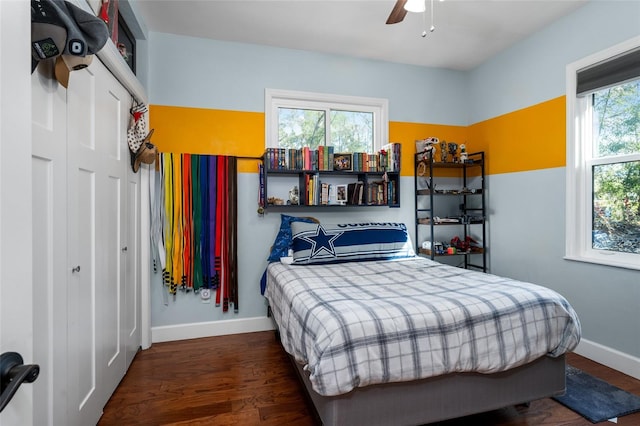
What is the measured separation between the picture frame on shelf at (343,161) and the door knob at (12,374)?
275cm

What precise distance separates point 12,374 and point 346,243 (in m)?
2.46

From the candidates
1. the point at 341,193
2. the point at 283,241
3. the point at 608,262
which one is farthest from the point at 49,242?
the point at 608,262

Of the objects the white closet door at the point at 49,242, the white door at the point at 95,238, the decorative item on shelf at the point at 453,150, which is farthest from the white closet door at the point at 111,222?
the decorative item on shelf at the point at 453,150

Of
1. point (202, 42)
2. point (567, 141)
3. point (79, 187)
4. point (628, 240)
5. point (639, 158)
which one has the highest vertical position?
point (202, 42)

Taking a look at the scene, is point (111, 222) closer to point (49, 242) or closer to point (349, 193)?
point (49, 242)

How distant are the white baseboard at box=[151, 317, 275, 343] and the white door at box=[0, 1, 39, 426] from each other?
2489 mm

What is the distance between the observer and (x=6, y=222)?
0.54 m

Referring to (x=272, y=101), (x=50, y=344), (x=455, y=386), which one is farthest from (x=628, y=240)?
(x=50, y=344)

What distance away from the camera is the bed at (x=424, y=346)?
4.60 feet

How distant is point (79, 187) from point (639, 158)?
11.7 feet

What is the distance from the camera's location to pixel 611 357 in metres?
2.35

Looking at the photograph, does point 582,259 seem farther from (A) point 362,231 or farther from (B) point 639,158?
(A) point 362,231

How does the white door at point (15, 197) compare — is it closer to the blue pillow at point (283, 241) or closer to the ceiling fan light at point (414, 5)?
the ceiling fan light at point (414, 5)

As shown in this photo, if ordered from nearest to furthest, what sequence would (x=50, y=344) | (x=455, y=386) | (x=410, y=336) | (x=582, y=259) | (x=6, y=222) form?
1. (x=6, y=222)
2. (x=50, y=344)
3. (x=410, y=336)
4. (x=455, y=386)
5. (x=582, y=259)
